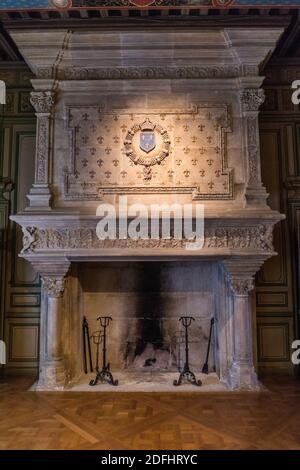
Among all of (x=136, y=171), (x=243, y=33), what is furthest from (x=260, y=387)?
(x=243, y=33)

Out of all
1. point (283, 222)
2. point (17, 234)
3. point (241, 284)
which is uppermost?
point (283, 222)

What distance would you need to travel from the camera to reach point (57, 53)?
416 centimetres

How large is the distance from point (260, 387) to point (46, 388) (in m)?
2.31

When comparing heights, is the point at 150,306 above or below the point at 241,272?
below

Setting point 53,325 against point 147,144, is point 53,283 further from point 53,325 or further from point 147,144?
point 147,144

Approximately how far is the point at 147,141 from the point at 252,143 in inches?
46.2

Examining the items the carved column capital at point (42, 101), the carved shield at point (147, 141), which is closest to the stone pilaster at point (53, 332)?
the carved shield at point (147, 141)

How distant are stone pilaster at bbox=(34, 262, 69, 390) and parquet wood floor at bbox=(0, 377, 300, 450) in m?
0.17

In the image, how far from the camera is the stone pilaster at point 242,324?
13.0ft

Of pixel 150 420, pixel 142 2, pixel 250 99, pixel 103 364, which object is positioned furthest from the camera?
pixel 103 364

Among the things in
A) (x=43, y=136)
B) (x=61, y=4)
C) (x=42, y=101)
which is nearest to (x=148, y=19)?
(x=61, y=4)

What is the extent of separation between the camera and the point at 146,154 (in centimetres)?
415

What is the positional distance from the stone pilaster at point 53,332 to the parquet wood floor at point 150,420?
171 mm

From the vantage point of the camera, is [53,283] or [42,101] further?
[42,101]
